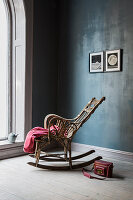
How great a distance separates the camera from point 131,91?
382cm

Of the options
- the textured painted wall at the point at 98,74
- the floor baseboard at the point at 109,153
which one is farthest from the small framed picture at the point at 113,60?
the floor baseboard at the point at 109,153

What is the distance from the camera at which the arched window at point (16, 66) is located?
420cm

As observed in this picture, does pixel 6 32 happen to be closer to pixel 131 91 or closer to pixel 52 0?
pixel 52 0

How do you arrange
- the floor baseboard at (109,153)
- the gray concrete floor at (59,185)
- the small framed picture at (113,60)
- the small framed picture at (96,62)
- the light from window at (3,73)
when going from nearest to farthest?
the gray concrete floor at (59,185), the floor baseboard at (109,153), the small framed picture at (113,60), the small framed picture at (96,62), the light from window at (3,73)

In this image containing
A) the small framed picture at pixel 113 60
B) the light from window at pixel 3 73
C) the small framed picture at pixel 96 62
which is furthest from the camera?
the light from window at pixel 3 73

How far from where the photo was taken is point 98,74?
423 cm

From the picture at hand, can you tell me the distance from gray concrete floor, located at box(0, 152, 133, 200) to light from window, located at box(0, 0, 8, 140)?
1088 mm

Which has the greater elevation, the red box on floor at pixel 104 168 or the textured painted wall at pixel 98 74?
the textured painted wall at pixel 98 74

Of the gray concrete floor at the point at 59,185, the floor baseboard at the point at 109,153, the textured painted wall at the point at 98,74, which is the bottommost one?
the gray concrete floor at the point at 59,185

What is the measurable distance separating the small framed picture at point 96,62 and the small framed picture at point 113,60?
14 cm

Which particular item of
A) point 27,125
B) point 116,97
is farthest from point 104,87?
point 27,125

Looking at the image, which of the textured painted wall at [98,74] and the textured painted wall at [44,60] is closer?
the textured painted wall at [98,74]

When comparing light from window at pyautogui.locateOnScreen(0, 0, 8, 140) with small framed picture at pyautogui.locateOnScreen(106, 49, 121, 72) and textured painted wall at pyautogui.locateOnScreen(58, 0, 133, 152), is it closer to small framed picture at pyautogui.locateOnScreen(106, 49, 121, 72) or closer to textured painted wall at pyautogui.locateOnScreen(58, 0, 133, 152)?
textured painted wall at pyautogui.locateOnScreen(58, 0, 133, 152)

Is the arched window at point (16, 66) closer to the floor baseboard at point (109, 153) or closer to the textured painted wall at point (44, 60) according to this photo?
the textured painted wall at point (44, 60)
